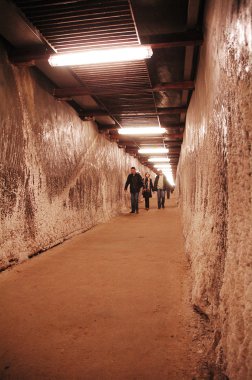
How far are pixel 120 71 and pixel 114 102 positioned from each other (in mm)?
1791

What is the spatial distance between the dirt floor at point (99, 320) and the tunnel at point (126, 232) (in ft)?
0.04

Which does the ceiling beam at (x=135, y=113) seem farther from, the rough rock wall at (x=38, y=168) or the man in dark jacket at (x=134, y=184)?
the man in dark jacket at (x=134, y=184)

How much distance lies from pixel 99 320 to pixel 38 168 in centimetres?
316

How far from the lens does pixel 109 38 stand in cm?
362

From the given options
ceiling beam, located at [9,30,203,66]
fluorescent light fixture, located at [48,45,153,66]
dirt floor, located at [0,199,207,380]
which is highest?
ceiling beam, located at [9,30,203,66]

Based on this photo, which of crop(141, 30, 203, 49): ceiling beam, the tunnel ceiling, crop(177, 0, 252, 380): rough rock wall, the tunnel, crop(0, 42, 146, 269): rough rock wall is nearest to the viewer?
crop(177, 0, 252, 380): rough rock wall

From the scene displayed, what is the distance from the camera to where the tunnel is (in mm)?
1658

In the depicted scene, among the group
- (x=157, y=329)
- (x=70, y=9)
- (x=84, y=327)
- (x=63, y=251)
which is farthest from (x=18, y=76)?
(x=157, y=329)

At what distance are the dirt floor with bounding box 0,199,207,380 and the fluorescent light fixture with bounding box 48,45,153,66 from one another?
2.94m

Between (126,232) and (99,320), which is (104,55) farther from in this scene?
(126,232)

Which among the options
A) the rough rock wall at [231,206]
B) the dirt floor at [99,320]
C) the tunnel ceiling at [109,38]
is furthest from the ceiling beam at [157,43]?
the dirt floor at [99,320]

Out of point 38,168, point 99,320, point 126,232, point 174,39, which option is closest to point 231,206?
point 99,320

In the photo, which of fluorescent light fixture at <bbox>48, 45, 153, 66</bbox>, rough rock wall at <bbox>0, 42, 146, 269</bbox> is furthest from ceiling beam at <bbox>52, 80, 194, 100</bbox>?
fluorescent light fixture at <bbox>48, 45, 153, 66</bbox>

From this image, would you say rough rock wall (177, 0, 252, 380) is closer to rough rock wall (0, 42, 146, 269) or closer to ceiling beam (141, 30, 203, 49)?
ceiling beam (141, 30, 203, 49)
